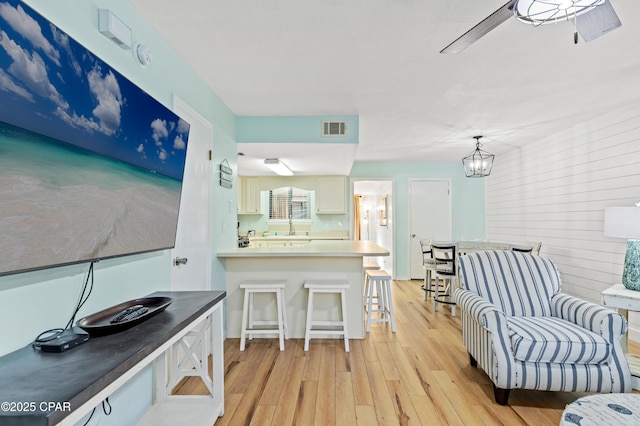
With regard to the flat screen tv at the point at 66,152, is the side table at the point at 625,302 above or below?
below

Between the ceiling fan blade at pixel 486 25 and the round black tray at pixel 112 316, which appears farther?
the ceiling fan blade at pixel 486 25

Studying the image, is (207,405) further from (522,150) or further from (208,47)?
(522,150)

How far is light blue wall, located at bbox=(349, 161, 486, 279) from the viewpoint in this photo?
635 cm

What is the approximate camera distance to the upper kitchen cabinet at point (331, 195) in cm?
627

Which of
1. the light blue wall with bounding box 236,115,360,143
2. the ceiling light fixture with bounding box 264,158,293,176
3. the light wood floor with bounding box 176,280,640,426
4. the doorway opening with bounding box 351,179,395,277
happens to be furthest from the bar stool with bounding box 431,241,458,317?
the ceiling light fixture with bounding box 264,158,293,176

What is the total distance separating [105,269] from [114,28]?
1.20 m

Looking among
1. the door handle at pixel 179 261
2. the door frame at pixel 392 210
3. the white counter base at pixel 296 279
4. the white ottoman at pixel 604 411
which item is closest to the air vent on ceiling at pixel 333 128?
the white counter base at pixel 296 279

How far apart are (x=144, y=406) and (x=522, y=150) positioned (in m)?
5.96

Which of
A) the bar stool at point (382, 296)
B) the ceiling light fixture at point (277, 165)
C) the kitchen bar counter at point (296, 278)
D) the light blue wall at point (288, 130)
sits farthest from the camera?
the ceiling light fixture at point (277, 165)

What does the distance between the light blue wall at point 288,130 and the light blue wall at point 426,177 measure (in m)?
2.79

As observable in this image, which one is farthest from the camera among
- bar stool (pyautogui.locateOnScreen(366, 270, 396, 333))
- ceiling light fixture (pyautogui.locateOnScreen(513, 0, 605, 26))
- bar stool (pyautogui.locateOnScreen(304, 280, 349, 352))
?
bar stool (pyautogui.locateOnScreen(366, 270, 396, 333))

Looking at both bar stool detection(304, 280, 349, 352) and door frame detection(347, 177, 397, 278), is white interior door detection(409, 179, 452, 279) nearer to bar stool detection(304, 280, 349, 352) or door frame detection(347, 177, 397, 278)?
door frame detection(347, 177, 397, 278)

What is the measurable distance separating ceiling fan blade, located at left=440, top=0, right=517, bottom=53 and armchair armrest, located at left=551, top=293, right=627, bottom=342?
194 cm

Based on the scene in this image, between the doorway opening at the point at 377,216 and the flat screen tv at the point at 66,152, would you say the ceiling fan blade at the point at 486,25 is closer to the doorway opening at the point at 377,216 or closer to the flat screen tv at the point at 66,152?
the flat screen tv at the point at 66,152
